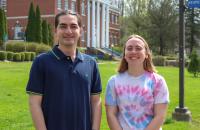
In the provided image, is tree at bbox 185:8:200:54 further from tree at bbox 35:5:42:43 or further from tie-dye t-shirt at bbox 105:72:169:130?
tie-dye t-shirt at bbox 105:72:169:130

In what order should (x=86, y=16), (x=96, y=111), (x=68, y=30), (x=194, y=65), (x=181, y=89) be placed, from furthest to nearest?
(x=86, y=16) < (x=194, y=65) < (x=181, y=89) < (x=96, y=111) < (x=68, y=30)

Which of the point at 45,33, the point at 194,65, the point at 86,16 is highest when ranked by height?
the point at 86,16

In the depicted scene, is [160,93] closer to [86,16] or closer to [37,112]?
[37,112]

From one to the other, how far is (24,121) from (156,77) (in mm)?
5320

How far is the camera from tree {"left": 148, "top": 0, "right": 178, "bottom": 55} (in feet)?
202

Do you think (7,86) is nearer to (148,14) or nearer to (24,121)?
(24,121)

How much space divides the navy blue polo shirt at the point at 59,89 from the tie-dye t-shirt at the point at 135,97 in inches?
16.0

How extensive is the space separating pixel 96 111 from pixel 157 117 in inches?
22.1

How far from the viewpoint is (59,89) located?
12.2 feet

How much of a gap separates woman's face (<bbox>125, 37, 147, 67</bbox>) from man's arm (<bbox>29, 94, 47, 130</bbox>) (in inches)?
36.7

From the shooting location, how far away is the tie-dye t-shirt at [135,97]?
4.01 metres

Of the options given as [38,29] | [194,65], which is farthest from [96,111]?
[38,29]

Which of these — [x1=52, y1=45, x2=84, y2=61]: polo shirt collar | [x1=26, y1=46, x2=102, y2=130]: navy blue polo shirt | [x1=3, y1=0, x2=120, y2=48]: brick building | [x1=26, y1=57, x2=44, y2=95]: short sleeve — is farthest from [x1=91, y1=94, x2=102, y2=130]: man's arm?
[x1=3, y1=0, x2=120, y2=48]: brick building

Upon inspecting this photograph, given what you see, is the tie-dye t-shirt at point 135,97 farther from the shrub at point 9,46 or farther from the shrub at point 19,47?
the shrub at point 9,46
